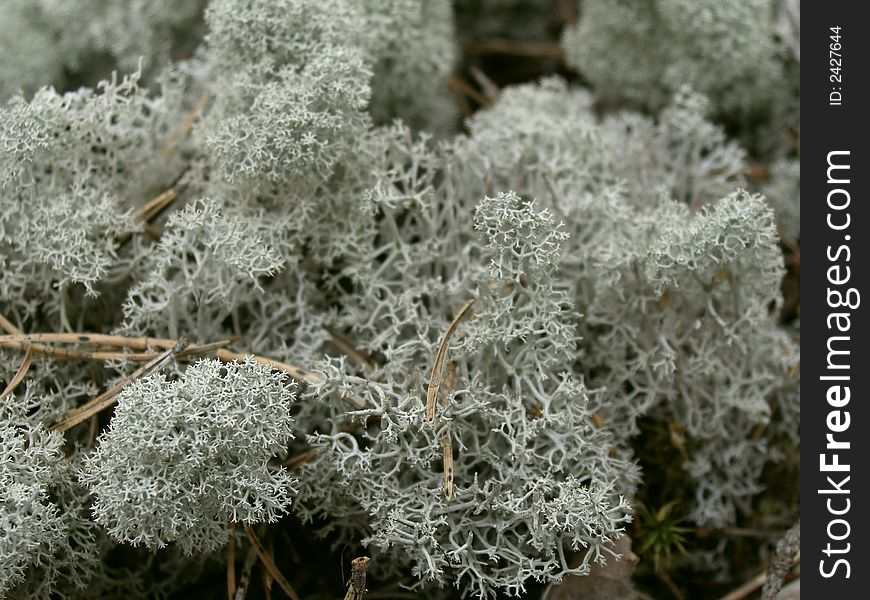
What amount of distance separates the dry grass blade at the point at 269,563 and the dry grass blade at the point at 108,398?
1.15 ft

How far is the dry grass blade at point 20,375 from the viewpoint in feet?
5.17

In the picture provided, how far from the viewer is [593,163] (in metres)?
2.06

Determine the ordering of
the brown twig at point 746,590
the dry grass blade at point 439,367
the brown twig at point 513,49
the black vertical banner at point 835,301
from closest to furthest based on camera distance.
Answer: the dry grass blade at point 439,367, the black vertical banner at point 835,301, the brown twig at point 746,590, the brown twig at point 513,49

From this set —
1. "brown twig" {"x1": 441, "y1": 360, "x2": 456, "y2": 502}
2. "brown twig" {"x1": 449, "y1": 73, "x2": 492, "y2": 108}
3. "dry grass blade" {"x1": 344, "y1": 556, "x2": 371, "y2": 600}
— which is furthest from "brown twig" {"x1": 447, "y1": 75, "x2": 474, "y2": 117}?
"dry grass blade" {"x1": 344, "y1": 556, "x2": 371, "y2": 600}

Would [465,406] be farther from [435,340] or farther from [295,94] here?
[295,94]

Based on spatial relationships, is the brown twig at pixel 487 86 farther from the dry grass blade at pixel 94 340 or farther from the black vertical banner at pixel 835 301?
the dry grass blade at pixel 94 340

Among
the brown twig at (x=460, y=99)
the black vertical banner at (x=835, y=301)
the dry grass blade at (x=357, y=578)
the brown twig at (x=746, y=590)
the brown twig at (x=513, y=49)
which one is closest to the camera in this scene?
the dry grass blade at (x=357, y=578)

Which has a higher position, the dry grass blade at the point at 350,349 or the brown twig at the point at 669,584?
the dry grass blade at the point at 350,349

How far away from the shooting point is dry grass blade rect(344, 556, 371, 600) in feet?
4.75

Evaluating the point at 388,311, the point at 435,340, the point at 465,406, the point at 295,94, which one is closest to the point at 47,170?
the point at 295,94

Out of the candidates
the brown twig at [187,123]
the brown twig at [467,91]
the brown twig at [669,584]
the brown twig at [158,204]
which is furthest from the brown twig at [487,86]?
the brown twig at [669,584]

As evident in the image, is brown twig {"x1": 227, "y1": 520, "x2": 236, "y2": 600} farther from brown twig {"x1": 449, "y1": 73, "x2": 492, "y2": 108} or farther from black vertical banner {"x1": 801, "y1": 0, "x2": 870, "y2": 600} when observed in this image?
brown twig {"x1": 449, "y1": 73, "x2": 492, "y2": 108}

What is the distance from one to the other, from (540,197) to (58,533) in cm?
119

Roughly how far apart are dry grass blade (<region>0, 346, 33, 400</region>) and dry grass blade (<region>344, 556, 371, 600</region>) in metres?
0.71
